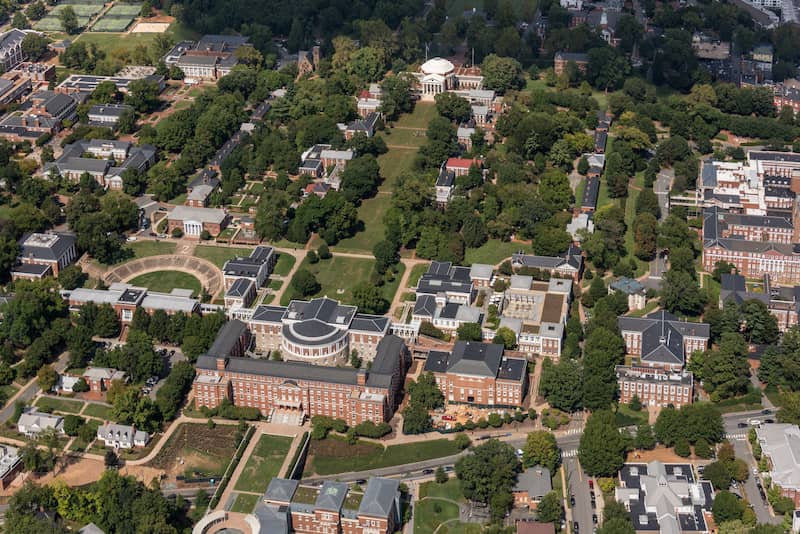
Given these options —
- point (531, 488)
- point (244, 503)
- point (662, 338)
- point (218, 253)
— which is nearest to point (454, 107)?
point (218, 253)

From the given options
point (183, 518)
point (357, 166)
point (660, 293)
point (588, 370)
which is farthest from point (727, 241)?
point (183, 518)

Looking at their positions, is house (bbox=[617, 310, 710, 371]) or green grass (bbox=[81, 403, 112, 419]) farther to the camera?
house (bbox=[617, 310, 710, 371])

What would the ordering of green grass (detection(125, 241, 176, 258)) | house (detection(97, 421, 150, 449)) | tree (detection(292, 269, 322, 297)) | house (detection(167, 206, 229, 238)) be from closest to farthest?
house (detection(97, 421, 150, 449)), tree (detection(292, 269, 322, 297)), green grass (detection(125, 241, 176, 258)), house (detection(167, 206, 229, 238))

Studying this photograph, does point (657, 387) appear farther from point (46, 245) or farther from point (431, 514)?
point (46, 245)

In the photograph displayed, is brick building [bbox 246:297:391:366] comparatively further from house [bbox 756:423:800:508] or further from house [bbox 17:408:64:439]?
house [bbox 756:423:800:508]

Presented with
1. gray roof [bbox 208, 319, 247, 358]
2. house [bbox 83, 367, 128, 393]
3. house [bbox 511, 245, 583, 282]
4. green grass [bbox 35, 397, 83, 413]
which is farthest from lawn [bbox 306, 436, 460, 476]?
house [bbox 511, 245, 583, 282]
